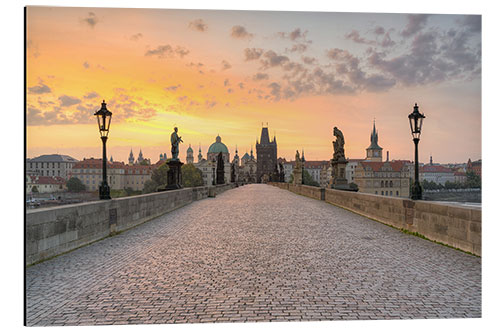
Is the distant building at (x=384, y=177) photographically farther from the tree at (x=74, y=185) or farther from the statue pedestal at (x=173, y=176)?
the tree at (x=74, y=185)

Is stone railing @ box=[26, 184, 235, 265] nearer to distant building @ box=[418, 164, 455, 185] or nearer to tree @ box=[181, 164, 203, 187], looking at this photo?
tree @ box=[181, 164, 203, 187]

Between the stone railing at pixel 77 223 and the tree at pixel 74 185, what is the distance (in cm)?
268

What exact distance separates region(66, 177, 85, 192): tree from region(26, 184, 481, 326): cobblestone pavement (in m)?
5.06

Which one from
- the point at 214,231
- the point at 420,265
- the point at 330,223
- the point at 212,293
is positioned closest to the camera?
the point at 212,293

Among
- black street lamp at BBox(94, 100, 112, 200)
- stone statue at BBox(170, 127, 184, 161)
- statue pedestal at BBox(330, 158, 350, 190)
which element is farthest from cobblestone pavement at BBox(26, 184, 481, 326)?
statue pedestal at BBox(330, 158, 350, 190)

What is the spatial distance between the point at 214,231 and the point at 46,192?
4.94m

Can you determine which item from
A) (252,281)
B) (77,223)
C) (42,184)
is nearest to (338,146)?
(77,223)

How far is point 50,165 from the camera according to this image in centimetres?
789

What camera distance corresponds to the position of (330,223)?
13766 millimetres

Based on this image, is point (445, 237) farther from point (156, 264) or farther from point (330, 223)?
point (156, 264)

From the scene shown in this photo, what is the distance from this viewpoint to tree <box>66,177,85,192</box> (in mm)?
14309

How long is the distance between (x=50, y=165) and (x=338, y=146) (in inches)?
716

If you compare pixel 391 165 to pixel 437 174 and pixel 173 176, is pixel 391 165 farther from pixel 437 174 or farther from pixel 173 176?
pixel 173 176

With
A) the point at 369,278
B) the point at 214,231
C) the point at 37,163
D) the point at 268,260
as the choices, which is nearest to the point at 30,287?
the point at 37,163
